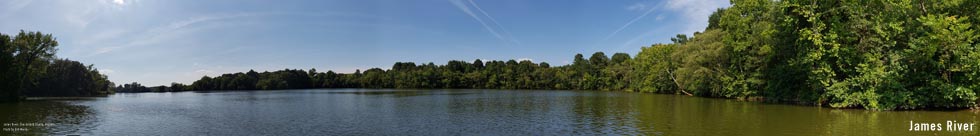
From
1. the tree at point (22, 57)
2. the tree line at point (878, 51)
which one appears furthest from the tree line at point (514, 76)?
the tree at point (22, 57)

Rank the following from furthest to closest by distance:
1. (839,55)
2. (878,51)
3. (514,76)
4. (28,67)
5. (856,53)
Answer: (514,76), (28,67), (839,55), (856,53), (878,51)

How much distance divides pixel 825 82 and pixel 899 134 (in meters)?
14.7

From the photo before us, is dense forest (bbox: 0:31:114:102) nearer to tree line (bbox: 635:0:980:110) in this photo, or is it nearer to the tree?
the tree

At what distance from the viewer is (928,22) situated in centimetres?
2922

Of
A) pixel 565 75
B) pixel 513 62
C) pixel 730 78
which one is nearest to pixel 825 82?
pixel 730 78

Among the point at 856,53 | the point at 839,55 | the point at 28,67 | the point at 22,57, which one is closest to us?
the point at 856,53

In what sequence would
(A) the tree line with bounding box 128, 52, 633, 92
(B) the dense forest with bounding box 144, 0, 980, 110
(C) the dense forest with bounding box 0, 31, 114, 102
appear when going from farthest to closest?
(A) the tree line with bounding box 128, 52, 633, 92
(C) the dense forest with bounding box 0, 31, 114, 102
(B) the dense forest with bounding box 144, 0, 980, 110

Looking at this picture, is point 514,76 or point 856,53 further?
point 514,76

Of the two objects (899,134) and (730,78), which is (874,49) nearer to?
(899,134)

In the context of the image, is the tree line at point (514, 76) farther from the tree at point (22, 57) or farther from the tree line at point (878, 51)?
the tree at point (22, 57)

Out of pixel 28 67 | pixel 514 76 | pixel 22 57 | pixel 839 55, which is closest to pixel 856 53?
pixel 839 55

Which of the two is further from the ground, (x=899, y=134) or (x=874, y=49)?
(x=874, y=49)

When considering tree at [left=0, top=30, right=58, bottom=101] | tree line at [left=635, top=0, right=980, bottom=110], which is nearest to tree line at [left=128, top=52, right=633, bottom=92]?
tree line at [left=635, top=0, right=980, bottom=110]

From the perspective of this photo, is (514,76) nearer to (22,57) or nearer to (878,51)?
(22,57)
